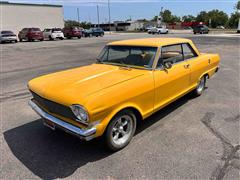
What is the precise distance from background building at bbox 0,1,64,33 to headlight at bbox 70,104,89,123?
41812 millimetres

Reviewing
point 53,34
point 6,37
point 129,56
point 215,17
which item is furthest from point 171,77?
point 215,17

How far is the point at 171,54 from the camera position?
16.0ft

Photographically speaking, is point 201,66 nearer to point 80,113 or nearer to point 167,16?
point 80,113

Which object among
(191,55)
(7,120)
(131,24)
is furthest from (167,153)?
(131,24)

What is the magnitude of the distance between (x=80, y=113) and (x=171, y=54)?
2630 mm

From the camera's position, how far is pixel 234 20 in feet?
313

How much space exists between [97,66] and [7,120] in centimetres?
219

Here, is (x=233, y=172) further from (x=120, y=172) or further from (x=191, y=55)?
(x=191, y=55)

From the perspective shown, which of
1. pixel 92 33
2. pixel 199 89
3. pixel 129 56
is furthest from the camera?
pixel 92 33

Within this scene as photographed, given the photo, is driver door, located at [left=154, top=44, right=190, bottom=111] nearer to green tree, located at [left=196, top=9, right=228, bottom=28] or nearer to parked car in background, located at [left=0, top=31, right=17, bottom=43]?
parked car in background, located at [left=0, top=31, right=17, bottom=43]

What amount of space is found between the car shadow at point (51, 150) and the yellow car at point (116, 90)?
15.8 inches

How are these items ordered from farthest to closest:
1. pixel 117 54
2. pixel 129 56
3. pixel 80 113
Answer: pixel 117 54
pixel 129 56
pixel 80 113

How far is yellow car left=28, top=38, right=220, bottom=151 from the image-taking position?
10.2ft

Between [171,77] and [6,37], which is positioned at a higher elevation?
[6,37]
